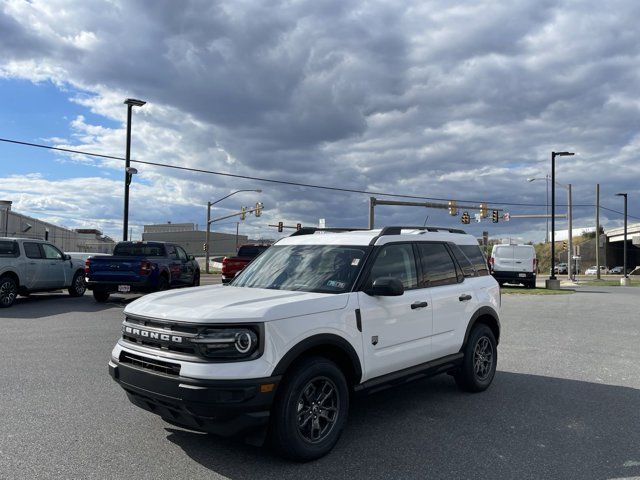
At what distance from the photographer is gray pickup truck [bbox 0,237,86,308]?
13.9 metres

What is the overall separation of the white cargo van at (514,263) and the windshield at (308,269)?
21227 mm

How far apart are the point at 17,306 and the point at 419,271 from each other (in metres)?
12.9

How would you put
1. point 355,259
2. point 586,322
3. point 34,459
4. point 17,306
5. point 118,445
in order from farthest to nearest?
point 17,306 → point 586,322 → point 355,259 → point 118,445 → point 34,459

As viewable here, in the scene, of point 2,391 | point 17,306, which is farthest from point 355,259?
point 17,306

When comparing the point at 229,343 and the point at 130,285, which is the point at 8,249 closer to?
the point at 130,285

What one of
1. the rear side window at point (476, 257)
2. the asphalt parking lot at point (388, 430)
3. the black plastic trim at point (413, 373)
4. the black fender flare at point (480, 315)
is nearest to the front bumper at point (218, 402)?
the asphalt parking lot at point (388, 430)

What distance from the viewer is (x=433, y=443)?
4469 mm

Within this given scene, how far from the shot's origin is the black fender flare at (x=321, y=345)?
3846mm

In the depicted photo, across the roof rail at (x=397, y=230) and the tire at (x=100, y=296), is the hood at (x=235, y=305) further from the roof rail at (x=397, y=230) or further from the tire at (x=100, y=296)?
the tire at (x=100, y=296)

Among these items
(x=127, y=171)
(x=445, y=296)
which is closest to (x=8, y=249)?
(x=127, y=171)

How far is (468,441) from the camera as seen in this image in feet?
14.9

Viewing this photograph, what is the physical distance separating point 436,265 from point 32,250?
13230 millimetres

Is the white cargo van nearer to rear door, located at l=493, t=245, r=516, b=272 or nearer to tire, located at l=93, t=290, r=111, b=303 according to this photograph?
rear door, located at l=493, t=245, r=516, b=272

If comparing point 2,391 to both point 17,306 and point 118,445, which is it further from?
point 17,306
